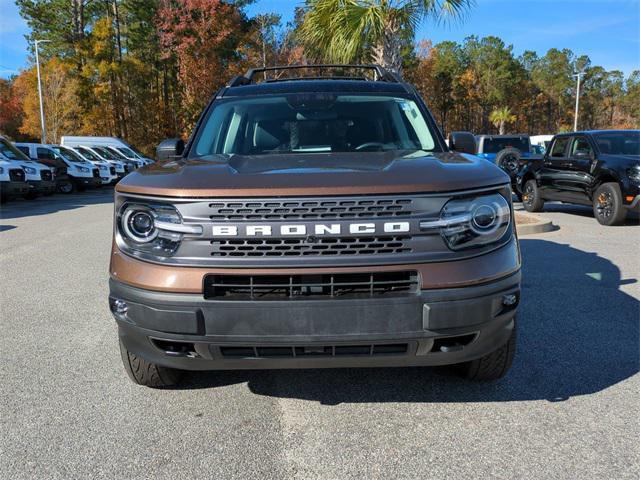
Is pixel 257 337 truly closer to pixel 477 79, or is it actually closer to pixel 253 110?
pixel 253 110

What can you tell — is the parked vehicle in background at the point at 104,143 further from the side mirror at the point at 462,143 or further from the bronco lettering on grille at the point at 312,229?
the bronco lettering on grille at the point at 312,229

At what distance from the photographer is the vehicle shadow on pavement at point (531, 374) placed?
127 inches

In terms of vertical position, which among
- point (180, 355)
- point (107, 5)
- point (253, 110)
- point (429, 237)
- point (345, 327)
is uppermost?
point (107, 5)

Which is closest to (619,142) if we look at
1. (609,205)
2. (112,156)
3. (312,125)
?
(609,205)

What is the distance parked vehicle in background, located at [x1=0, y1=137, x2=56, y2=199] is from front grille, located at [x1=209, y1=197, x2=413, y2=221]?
16.7m

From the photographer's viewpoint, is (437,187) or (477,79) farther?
(477,79)

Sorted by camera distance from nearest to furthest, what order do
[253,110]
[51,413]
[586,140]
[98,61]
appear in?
1. [51,413]
2. [253,110]
3. [586,140]
4. [98,61]

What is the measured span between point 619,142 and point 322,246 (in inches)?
388

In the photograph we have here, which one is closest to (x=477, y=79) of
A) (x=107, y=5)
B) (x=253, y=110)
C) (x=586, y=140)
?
(x=107, y=5)

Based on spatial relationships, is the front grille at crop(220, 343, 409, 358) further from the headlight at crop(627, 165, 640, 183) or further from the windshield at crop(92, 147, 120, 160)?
the windshield at crop(92, 147, 120, 160)

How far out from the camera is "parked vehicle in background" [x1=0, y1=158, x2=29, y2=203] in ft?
52.1

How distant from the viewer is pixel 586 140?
35.1 feet

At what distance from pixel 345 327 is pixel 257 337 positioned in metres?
0.39

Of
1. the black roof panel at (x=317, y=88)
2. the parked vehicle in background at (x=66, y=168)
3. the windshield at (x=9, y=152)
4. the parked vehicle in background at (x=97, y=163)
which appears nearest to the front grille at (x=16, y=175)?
the windshield at (x=9, y=152)
